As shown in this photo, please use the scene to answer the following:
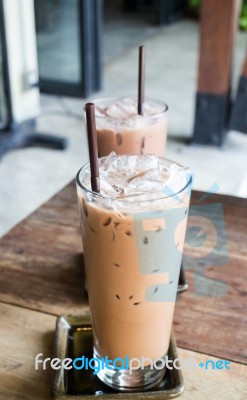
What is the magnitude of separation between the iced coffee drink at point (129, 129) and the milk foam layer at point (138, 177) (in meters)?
0.18

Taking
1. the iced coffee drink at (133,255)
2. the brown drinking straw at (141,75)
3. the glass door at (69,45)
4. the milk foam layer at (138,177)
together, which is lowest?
the glass door at (69,45)

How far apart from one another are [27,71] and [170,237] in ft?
9.23

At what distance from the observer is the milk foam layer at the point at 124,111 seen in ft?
2.90

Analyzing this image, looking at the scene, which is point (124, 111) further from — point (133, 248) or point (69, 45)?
point (69, 45)

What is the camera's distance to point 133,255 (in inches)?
24.3

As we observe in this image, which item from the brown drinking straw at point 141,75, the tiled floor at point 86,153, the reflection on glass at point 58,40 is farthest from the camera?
the reflection on glass at point 58,40

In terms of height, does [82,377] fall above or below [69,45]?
above

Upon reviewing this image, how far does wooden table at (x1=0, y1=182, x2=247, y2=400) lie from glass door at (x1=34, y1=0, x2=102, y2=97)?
9.89ft

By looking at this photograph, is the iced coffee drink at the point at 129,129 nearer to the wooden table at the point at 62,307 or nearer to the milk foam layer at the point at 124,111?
the milk foam layer at the point at 124,111

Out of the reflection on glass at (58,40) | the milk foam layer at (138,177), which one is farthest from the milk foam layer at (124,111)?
the reflection on glass at (58,40)

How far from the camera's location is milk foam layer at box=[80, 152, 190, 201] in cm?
61

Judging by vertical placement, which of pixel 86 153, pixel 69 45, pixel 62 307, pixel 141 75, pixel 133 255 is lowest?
pixel 86 153

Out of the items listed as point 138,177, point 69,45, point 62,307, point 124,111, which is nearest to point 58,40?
point 69,45

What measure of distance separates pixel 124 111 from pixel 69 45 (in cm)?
341
